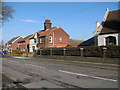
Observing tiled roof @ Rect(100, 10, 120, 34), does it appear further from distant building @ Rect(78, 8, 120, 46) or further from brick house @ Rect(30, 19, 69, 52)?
brick house @ Rect(30, 19, 69, 52)

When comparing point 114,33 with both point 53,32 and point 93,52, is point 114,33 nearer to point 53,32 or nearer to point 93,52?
point 93,52

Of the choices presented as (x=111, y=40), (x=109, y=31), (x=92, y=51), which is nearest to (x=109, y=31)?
(x=109, y=31)

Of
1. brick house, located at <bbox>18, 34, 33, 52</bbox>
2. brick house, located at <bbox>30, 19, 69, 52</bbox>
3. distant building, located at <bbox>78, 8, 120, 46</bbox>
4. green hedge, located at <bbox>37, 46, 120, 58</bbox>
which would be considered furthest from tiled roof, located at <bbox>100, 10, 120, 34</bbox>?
brick house, located at <bbox>18, 34, 33, 52</bbox>

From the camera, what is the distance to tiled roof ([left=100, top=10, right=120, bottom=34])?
798 inches

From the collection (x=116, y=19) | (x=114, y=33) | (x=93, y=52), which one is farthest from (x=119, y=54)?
(x=116, y=19)

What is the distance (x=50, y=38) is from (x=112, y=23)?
20852 millimetres

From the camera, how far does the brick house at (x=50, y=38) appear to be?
37.7 m

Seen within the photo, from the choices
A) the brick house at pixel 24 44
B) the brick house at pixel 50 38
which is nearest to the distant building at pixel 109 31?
the brick house at pixel 50 38

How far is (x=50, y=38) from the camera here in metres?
38.4

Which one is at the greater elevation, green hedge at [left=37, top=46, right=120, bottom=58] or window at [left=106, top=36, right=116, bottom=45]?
window at [left=106, top=36, right=116, bottom=45]

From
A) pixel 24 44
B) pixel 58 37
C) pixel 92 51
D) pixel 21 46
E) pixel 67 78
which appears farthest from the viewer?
pixel 21 46

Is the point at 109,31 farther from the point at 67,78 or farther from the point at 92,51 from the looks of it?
the point at 67,78

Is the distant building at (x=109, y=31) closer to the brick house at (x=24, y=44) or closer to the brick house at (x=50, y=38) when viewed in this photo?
the brick house at (x=50, y=38)

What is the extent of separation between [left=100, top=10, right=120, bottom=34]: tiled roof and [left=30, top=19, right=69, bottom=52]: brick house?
18.9 metres
